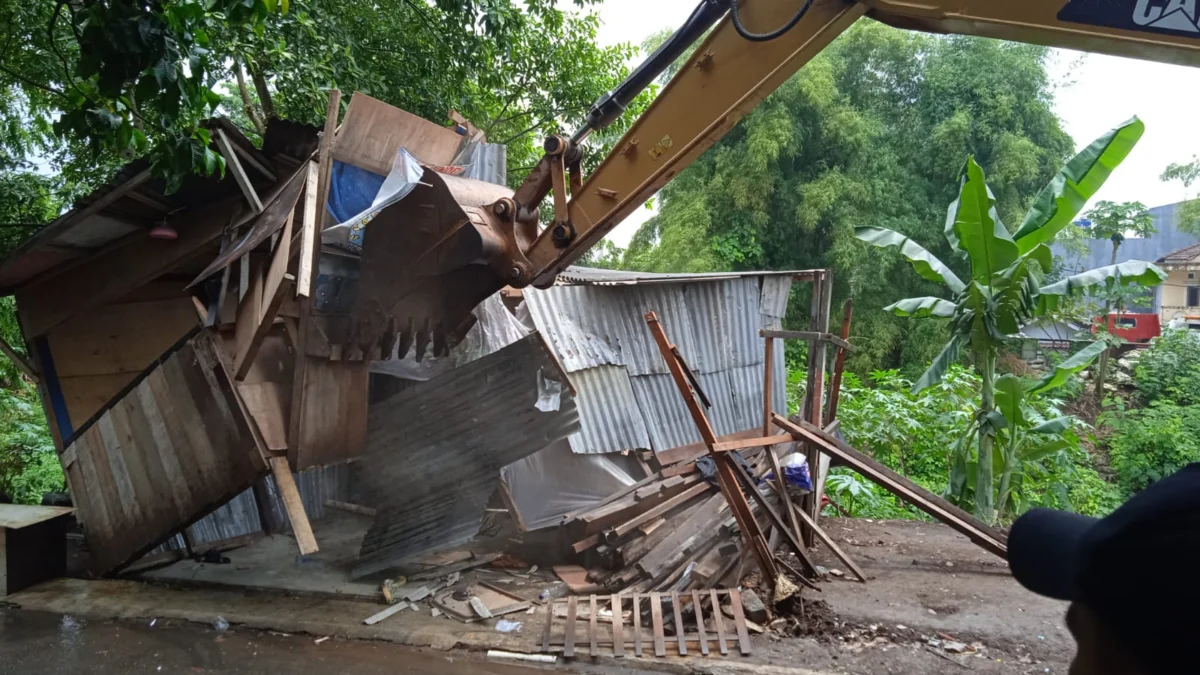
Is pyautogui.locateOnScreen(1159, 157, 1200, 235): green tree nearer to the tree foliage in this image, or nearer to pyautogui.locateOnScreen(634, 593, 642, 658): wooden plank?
the tree foliage

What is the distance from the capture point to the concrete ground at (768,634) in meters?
4.65

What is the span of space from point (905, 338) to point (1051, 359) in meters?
2.56

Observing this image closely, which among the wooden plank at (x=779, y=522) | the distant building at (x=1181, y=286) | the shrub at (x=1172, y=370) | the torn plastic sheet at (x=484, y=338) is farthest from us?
the distant building at (x=1181, y=286)

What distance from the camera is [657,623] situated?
4895 millimetres

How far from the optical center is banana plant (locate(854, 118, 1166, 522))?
6742 millimetres

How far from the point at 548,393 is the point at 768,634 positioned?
2.41m

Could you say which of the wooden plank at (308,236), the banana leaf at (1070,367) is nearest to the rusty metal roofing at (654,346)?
the wooden plank at (308,236)

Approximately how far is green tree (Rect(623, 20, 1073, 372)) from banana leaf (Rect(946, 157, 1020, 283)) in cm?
654

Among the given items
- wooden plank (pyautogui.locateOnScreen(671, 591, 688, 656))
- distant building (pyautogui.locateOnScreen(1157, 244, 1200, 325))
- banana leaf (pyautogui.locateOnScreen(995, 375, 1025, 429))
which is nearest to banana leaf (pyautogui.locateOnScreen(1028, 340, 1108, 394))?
banana leaf (pyautogui.locateOnScreen(995, 375, 1025, 429))

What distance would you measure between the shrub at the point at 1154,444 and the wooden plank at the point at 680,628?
28.5 ft

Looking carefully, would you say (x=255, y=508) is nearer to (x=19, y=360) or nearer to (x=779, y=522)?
(x=19, y=360)

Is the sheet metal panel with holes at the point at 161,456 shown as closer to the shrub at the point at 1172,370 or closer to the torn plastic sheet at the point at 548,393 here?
the torn plastic sheet at the point at 548,393

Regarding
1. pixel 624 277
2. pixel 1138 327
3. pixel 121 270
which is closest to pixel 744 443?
pixel 624 277

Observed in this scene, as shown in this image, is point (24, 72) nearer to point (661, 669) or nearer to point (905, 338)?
point (661, 669)
